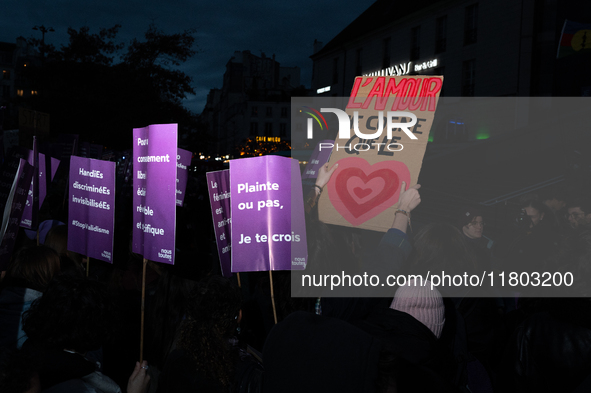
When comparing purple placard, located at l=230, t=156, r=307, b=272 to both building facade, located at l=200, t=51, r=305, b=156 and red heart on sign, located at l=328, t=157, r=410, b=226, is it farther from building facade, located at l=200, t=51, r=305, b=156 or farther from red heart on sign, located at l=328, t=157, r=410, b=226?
building facade, located at l=200, t=51, r=305, b=156

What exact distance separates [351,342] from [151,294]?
2813 millimetres

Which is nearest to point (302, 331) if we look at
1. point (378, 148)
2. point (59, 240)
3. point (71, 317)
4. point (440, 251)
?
point (71, 317)

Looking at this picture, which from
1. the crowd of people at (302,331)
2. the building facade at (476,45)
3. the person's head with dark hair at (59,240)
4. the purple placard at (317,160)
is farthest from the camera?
the building facade at (476,45)

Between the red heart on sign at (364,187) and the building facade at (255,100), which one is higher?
the building facade at (255,100)

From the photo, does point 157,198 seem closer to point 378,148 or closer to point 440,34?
point 378,148

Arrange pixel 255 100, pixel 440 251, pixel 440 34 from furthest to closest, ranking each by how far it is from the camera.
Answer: pixel 255 100 → pixel 440 34 → pixel 440 251

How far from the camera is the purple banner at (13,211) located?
13.1 ft

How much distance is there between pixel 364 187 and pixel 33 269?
279 cm

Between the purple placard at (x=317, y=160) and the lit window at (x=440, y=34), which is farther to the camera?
the lit window at (x=440, y=34)

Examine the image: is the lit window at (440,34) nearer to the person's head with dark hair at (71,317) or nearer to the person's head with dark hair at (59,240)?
the person's head with dark hair at (59,240)

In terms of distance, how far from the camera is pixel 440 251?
121 inches

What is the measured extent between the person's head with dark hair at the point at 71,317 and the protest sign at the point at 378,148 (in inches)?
103

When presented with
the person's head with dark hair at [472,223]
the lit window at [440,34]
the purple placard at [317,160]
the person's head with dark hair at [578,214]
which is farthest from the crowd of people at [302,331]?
the lit window at [440,34]

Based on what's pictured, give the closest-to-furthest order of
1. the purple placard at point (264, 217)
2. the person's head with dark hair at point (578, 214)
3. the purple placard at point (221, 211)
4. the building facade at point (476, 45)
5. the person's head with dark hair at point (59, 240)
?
the purple placard at point (264, 217) < the purple placard at point (221, 211) < the person's head with dark hair at point (59, 240) < the person's head with dark hair at point (578, 214) < the building facade at point (476, 45)
